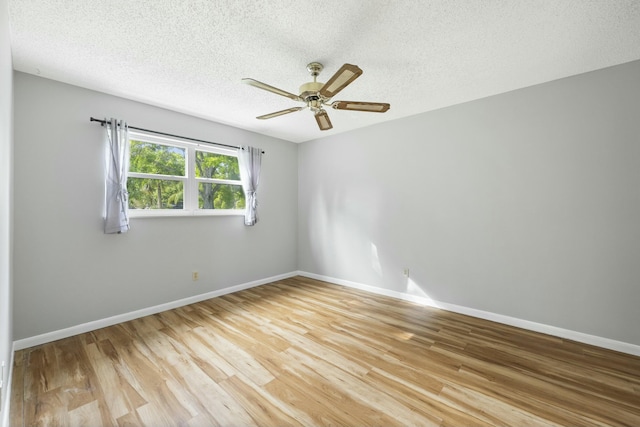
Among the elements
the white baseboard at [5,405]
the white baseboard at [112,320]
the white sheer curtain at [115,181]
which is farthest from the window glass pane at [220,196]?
the white baseboard at [5,405]

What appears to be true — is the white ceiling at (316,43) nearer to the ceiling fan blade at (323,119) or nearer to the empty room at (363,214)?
the empty room at (363,214)

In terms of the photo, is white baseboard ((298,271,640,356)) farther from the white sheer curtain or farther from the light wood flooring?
the white sheer curtain

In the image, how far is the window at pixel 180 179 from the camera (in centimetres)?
318

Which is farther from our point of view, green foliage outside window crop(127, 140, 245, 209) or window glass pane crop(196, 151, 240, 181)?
window glass pane crop(196, 151, 240, 181)

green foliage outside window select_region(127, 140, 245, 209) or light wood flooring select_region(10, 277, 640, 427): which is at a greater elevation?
green foliage outside window select_region(127, 140, 245, 209)

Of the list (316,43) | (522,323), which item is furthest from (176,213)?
(522,323)

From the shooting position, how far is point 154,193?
3.29 meters

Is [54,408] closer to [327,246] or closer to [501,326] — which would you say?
[327,246]

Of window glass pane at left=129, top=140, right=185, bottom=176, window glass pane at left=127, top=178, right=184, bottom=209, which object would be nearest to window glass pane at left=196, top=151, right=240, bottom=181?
window glass pane at left=129, top=140, right=185, bottom=176

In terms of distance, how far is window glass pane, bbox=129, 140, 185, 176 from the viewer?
10.4ft

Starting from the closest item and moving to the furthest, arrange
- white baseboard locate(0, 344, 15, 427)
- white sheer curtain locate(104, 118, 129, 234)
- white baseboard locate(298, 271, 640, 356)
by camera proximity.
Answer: white baseboard locate(0, 344, 15, 427) → white baseboard locate(298, 271, 640, 356) → white sheer curtain locate(104, 118, 129, 234)

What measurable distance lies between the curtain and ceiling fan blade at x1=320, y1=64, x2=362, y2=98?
2280mm

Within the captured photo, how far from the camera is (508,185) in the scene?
2953 mm

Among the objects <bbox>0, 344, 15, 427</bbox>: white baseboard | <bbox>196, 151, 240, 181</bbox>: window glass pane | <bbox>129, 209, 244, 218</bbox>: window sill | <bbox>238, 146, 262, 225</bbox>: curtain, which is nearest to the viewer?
<bbox>0, 344, 15, 427</bbox>: white baseboard
